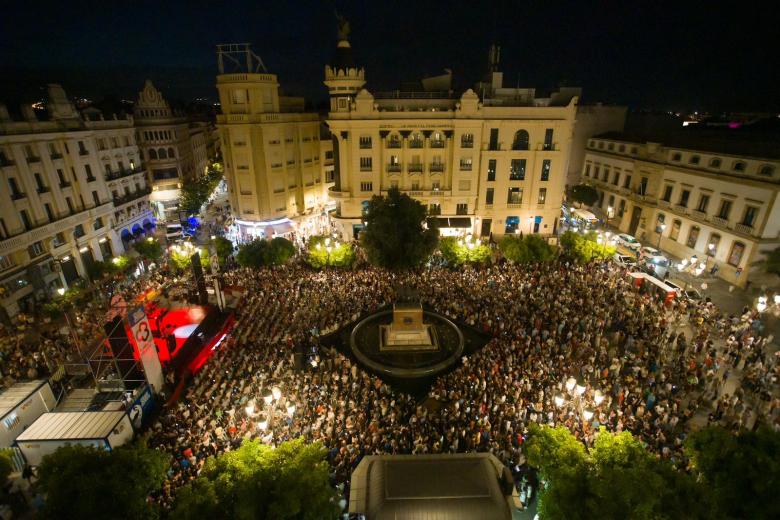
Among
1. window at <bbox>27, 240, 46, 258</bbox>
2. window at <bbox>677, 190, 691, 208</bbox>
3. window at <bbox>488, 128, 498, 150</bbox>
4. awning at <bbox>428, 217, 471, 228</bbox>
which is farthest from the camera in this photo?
awning at <bbox>428, 217, 471, 228</bbox>

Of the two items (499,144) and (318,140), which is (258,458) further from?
(318,140)

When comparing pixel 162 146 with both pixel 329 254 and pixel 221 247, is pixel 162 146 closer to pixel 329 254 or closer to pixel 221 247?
pixel 221 247

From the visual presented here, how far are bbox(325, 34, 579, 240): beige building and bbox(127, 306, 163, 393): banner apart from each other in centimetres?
2427

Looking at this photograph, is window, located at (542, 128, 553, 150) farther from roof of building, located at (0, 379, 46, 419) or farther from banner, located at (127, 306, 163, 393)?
roof of building, located at (0, 379, 46, 419)

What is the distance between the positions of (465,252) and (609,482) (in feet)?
72.7


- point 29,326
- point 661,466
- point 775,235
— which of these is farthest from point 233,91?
point 775,235

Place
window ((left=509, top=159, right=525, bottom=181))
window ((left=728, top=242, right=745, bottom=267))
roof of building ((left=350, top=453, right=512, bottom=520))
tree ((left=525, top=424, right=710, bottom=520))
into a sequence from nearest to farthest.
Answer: tree ((left=525, top=424, right=710, bottom=520)), roof of building ((left=350, top=453, right=512, bottom=520)), window ((left=728, top=242, right=745, bottom=267)), window ((left=509, top=159, right=525, bottom=181))

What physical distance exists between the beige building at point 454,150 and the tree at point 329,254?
10.1 meters

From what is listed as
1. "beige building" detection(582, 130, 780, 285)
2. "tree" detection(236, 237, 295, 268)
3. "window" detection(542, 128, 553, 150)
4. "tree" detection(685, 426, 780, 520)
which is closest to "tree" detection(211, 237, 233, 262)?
"tree" detection(236, 237, 295, 268)

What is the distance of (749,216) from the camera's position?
30.1 meters

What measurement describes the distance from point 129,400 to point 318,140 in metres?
37.0

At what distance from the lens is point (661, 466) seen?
382 inches

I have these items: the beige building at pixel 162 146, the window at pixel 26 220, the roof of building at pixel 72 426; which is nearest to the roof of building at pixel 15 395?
the roof of building at pixel 72 426

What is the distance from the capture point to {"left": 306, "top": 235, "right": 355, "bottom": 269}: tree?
3077cm
